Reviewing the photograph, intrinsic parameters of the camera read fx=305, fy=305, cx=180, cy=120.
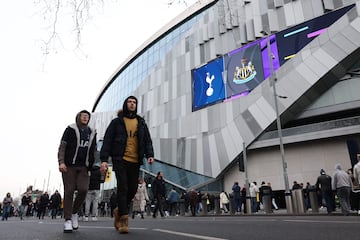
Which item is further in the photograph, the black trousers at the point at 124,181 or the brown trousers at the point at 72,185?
the brown trousers at the point at 72,185

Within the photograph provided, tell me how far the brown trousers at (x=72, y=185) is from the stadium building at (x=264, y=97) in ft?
45.2

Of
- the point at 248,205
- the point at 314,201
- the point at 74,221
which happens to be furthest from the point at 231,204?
the point at 74,221

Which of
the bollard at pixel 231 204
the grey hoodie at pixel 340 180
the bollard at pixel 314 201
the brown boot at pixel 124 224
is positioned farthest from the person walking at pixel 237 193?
the brown boot at pixel 124 224

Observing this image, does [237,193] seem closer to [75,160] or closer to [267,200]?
[267,200]

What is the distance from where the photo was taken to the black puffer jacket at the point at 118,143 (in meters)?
4.10

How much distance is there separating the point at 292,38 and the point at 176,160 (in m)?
15.2

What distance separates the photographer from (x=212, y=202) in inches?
821

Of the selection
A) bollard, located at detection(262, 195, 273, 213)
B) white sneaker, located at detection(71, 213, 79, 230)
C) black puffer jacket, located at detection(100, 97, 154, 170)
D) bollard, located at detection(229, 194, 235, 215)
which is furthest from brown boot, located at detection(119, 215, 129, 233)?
bollard, located at detection(229, 194, 235, 215)

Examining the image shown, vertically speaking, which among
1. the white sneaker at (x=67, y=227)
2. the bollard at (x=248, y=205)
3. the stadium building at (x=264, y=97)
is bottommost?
the white sneaker at (x=67, y=227)

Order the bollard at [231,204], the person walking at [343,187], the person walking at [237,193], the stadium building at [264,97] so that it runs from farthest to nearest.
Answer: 1. the stadium building at [264,97]
2. the bollard at [231,204]
3. the person walking at [237,193]
4. the person walking at [343,187]

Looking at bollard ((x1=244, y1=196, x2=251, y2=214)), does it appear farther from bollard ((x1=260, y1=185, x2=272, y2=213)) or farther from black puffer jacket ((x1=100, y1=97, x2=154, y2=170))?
black puffer jacket ((x1=100, y1=97, x2=154, y2=170))

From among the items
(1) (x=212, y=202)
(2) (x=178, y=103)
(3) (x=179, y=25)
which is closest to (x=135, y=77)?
(3) (x=179, y=25)

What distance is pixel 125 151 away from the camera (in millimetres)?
4188

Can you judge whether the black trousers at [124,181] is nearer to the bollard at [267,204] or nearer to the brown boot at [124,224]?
the brown boot at [124,224]
